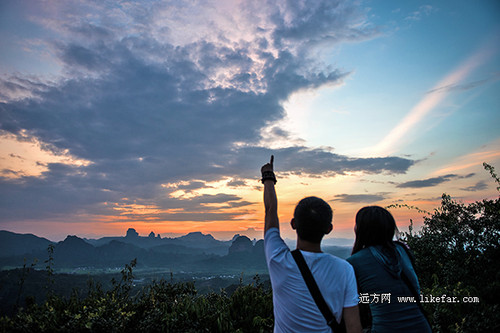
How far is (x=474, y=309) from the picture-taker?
558 cm

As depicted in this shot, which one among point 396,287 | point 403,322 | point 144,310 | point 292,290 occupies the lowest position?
point 144,310

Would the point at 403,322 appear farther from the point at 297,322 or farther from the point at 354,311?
the point at 297,322

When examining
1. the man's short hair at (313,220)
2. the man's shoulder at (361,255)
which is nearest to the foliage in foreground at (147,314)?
the man's shoulder at (361,255)

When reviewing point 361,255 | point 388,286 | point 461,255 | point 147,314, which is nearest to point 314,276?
point 361,255

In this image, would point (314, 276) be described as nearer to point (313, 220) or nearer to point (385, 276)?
point (313, 220)

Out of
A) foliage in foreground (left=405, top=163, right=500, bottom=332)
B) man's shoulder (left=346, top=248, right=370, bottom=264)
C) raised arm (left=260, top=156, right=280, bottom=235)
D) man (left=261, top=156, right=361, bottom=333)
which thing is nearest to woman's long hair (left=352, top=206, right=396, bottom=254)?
man's shoulder (left=346, top=248, right=370, bottom=264)

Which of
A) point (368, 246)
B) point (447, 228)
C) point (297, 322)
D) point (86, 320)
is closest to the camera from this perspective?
point (297, 322)

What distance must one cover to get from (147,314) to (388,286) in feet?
14.4

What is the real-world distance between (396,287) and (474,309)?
474cm

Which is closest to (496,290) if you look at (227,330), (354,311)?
(227,330)

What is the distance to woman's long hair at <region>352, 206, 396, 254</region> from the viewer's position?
2791 mm

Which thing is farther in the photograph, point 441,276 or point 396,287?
point 441,276

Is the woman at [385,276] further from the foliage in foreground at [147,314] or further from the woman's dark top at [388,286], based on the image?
the foliage in foreground at [147,314]

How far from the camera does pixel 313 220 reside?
6.38ft
